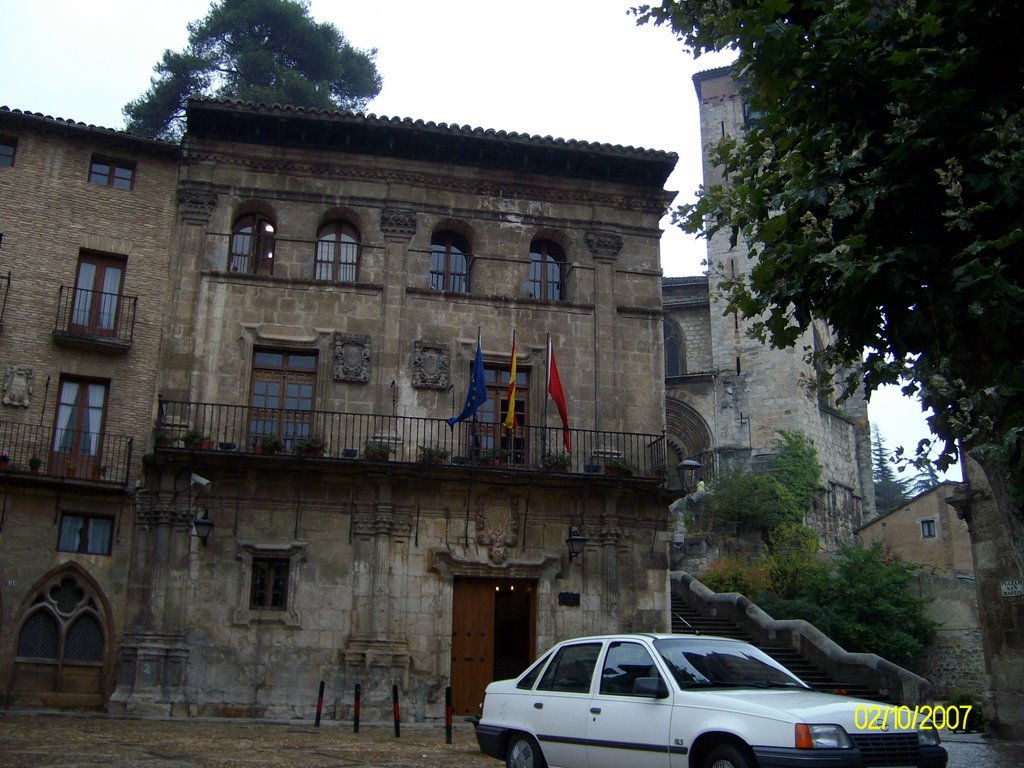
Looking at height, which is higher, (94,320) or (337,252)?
(337,252)

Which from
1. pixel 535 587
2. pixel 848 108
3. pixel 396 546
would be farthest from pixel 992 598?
pixel 848 108

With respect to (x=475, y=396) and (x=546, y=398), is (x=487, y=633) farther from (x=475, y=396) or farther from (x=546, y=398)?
(x=546, y=398)

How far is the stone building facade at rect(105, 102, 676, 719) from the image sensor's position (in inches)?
760

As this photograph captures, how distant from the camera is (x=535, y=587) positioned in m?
20.5

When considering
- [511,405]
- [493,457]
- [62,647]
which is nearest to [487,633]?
[493,457]

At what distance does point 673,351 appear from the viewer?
161 ft

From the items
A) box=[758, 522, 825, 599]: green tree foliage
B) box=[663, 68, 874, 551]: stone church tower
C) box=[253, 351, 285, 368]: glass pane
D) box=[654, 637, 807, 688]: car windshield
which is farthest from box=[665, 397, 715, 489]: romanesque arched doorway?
box=[654, 637, 807, 688]: car windshield

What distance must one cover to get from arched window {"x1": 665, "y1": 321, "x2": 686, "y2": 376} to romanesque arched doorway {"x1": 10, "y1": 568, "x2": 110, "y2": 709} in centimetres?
3303

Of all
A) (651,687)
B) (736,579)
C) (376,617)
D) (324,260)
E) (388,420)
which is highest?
(324,260)

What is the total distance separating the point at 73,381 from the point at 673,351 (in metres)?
32.9

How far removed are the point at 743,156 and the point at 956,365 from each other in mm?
3315

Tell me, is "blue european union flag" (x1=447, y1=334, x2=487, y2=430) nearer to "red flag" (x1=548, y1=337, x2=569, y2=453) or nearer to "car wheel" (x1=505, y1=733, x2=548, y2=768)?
"red flag" (x1=548, y1=337, x2=569, y2=453)

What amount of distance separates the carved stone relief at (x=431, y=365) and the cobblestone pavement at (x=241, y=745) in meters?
6.58

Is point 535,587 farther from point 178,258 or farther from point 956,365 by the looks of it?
point 956,365
